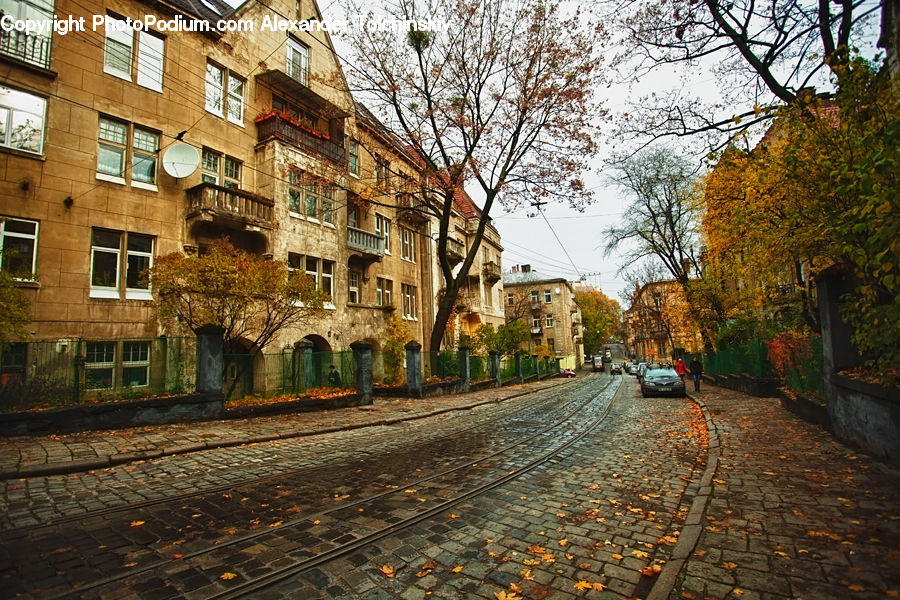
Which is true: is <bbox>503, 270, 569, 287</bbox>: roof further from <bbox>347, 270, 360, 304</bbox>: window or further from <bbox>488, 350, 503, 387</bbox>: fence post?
<bbox>347, 270, 360, 304</bbox>: window

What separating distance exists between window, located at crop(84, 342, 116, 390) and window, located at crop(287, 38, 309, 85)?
1499 cm

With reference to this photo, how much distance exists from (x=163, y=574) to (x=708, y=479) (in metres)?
6.39

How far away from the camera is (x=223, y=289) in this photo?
1202 cm

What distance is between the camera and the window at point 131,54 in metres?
14.9

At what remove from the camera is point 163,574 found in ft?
11.7

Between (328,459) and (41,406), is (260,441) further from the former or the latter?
(41,406)

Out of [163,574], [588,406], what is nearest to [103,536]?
[163,574]

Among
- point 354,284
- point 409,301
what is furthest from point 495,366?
point 354,284

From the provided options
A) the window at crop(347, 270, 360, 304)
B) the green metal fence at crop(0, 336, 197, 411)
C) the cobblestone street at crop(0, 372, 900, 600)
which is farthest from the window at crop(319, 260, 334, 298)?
the cobblestone street at crop(0, 372, 900, 600)

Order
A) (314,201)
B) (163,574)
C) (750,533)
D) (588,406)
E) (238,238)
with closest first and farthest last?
(163,574)
(750,533)
(588,406)
(238,238)
(314,201)

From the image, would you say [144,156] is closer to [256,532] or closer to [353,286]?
[353,286]

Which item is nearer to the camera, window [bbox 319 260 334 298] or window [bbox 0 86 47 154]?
window [bbox 0 86 47 154]

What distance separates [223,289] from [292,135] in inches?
415

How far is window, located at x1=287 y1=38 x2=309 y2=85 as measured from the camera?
2149 centimetres
